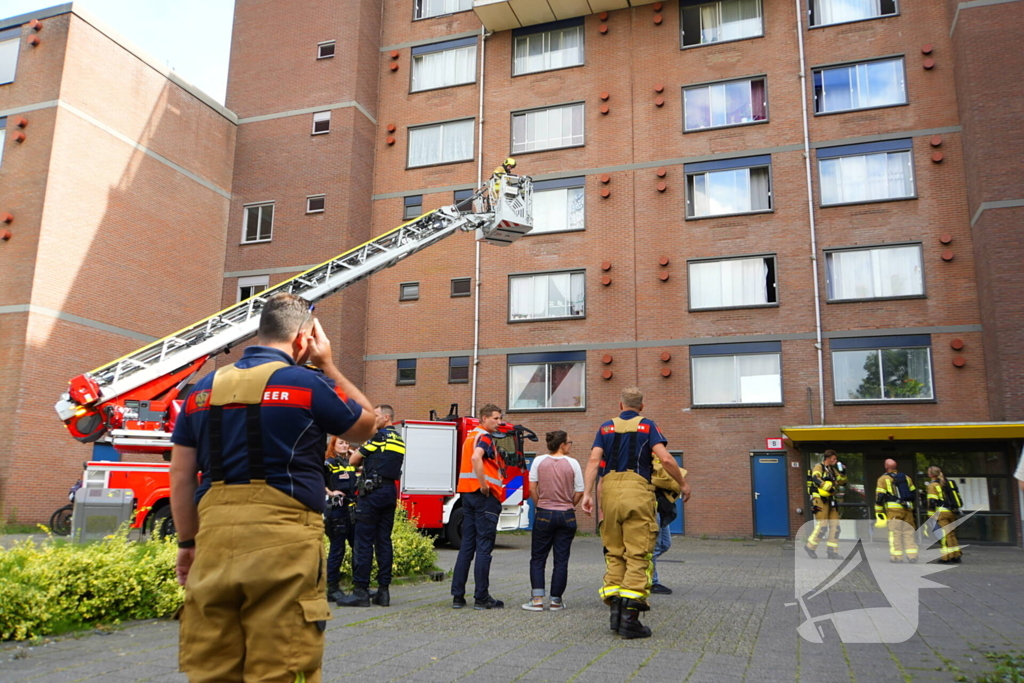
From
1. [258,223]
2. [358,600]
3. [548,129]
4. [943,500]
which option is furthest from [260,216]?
[943,500]

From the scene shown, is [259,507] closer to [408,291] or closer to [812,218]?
[812,218]

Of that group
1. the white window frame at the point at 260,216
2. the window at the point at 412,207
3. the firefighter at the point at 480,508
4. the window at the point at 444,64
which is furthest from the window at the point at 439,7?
the firefighter at the point at 480,508

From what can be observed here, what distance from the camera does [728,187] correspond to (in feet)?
81.5

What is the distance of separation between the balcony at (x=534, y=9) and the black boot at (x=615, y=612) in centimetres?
2354

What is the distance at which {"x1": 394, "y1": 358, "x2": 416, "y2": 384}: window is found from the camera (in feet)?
88.5

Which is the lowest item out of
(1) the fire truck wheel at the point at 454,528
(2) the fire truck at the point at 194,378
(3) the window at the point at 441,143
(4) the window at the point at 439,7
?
(1) the fire truck wheel at the point at 454,528

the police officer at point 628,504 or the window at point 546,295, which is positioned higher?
the window at point 546,295

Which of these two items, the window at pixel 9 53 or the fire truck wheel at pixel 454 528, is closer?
the fire truck wheel at pixel 454 528

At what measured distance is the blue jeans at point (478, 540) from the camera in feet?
28.1

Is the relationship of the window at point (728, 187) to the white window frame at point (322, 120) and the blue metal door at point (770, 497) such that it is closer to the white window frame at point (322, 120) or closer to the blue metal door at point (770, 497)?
the blue metal door at point (770, 497)

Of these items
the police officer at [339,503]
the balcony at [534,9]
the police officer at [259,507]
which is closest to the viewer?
the police officer at [259,507]

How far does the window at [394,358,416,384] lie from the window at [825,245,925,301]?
42.6 ft

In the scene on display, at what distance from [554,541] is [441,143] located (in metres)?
21.9

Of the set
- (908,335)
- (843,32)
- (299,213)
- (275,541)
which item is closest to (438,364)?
(299,213)
